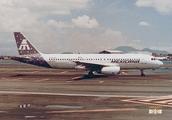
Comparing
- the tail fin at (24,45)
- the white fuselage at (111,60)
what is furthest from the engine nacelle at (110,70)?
the tail fin at (24,45)

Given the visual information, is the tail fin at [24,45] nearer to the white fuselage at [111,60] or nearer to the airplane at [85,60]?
the airplane at [85,60]

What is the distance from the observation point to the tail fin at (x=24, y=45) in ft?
163

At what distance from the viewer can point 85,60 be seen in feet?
159

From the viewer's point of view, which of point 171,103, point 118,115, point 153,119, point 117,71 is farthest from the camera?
point 117,71

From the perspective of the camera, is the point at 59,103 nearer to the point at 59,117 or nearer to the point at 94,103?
the point at 94,103

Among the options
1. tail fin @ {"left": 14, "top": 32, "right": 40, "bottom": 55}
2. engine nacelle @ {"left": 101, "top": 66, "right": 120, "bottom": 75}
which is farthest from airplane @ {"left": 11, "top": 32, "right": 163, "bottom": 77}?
engine nacelle @ {"left": 101, "top": 66, "right": 120, "bottom": 75}

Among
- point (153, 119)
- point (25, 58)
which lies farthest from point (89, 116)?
point (25, 58)

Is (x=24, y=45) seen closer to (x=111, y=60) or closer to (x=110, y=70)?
(x=111, y=60)

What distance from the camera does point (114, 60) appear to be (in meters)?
47.2

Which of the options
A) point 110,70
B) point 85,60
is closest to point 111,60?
point 110,70

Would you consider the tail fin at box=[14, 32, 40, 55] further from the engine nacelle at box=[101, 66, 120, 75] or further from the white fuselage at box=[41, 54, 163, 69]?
the engine nacelle at box=[101, 66, 120, 75]

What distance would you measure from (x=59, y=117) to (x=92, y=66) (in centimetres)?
3080

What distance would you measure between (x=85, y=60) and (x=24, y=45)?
13519 millimetres

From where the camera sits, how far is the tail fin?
163 ft
